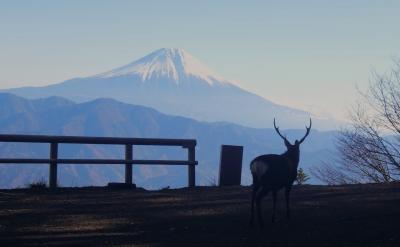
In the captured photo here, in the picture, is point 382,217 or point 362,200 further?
point 362,200

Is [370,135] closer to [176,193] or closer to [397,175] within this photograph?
[397,175]

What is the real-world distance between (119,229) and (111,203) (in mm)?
3704

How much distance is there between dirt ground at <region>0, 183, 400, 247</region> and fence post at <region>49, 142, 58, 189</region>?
0.52 m

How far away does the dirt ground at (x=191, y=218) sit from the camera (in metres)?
10.2

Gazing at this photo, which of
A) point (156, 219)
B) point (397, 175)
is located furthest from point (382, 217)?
point (397, 175)

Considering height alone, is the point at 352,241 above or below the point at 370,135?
below

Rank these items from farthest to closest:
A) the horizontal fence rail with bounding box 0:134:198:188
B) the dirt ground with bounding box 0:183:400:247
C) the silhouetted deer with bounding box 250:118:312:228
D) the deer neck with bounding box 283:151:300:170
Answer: the horizontal fence rail with bounding box 0:134:198:188, the deer neck with bounding box 283:151:300:170, the silhouetted deer with bounding box 250:118:312:228, the dirt ground with bounding box 0:183:400:247

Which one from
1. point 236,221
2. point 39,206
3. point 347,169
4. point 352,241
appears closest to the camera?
point 352,241

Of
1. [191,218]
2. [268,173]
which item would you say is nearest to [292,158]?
[268,173]

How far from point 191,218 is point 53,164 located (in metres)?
Answer: 6.11

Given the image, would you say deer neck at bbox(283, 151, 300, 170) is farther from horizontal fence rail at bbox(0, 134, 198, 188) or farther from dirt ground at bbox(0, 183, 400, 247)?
horizontal fence rail at bbox(0, 134, 198, 188)

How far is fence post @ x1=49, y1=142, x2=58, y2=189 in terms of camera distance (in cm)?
1764

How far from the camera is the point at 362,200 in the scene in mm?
14852

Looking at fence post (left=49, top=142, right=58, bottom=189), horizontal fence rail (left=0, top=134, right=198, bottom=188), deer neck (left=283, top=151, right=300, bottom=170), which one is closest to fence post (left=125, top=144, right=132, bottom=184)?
horizontal fence rail (left=0, top=134, right=198, bottom=188)
